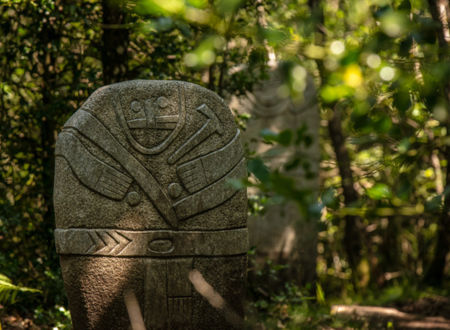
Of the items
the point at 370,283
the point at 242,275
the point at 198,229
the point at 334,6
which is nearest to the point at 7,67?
the point at 198,229

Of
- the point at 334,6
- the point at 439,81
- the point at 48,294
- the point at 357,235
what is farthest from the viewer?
the point at 334,6

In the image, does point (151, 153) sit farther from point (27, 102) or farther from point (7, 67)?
point (7, 67)

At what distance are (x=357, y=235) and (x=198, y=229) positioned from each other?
3.27 m

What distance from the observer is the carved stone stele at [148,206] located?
2846mm

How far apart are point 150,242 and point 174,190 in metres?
0.30

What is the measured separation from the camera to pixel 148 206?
2918 mm

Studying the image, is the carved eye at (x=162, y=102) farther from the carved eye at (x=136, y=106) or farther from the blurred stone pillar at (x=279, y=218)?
the blurred stone pillar at (x=279, y=218)

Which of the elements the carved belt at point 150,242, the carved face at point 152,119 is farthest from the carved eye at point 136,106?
the carved belt at point 150,242

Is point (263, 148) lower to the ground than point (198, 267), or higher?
higher

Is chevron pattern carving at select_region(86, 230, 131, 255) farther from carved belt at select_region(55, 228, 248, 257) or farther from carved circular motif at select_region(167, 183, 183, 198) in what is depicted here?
carved circular motif at select_region(167, 183, 183, 198)

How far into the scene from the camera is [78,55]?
13.3ft

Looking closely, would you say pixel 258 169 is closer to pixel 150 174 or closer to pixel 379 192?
pixel 379 192

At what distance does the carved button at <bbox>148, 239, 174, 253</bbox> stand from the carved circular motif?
25 centimetres

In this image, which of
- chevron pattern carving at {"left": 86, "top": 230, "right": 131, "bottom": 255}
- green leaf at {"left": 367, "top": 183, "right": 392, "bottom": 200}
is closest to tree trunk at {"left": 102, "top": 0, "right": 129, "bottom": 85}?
chevron pattern carving at {"left": 86, "top": 230, "right": 131, "bottom": 255}
